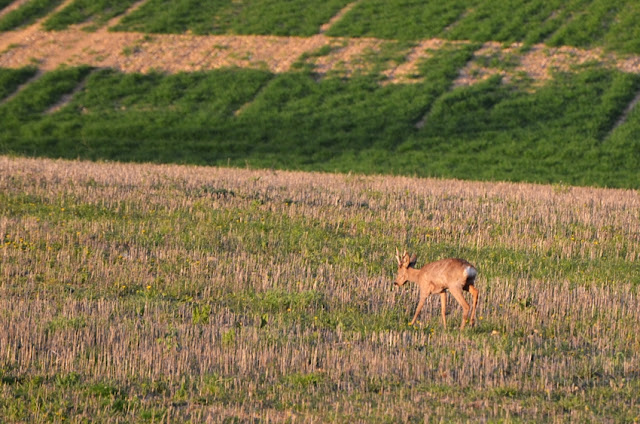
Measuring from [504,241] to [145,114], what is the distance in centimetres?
3180

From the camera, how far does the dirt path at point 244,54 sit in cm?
4694

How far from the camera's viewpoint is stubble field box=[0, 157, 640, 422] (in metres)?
7.99

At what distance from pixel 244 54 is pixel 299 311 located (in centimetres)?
4194

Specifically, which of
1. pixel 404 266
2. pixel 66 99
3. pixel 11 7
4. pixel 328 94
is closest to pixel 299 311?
pixel 404 266

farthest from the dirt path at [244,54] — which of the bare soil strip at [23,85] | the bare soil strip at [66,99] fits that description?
the bare soil strip at [66,99]

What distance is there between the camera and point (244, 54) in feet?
171

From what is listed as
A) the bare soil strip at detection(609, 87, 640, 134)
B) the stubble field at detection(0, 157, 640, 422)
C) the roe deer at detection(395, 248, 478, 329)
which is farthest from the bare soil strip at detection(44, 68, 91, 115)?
the roe deer at detection(395, 248, 478, 329)

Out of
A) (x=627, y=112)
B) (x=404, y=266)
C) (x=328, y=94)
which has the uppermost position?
(x=404, y=266)

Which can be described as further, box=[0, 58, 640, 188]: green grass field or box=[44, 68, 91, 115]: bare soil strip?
box=[44, 68, 91, 115]: bare soil strip

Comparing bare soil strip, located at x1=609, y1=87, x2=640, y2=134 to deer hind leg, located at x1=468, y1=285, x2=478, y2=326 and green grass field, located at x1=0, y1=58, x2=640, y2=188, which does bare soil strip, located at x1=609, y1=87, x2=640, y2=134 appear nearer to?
green grass field, located at x1=0, y1=58, x2=640, y2=188

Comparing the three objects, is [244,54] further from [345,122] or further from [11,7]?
[11,7]

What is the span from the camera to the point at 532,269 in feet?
48.4

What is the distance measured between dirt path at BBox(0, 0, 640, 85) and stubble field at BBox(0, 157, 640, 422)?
26544 millimetres

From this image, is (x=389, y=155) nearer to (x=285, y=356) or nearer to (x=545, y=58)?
(x=545, y=58)
